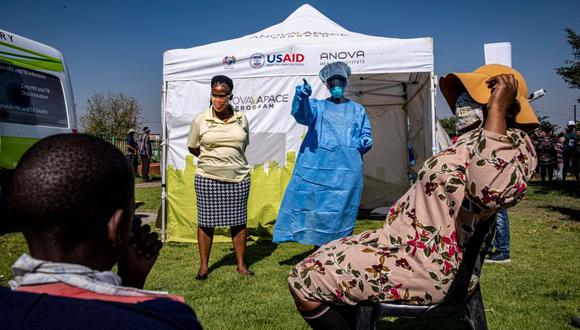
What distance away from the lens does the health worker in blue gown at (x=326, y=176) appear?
4.24 metres

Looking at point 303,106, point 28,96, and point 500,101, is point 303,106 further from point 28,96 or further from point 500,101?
point 28,96

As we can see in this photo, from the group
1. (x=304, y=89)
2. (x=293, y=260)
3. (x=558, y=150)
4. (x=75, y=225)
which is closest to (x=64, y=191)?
(x=75, y=225)

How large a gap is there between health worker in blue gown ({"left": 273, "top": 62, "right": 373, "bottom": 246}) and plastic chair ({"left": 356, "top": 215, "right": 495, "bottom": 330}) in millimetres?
2363

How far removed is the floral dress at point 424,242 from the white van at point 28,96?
491 cm

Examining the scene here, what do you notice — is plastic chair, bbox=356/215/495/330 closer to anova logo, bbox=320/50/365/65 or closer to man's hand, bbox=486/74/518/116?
man's hand, bbox=486/74/518/116

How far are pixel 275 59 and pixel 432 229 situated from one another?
4.57m

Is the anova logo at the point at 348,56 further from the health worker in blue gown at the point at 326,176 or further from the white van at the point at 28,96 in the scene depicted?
the white van at the point at 28,96

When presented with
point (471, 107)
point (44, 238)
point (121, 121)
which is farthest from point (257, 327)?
point (121, 121)

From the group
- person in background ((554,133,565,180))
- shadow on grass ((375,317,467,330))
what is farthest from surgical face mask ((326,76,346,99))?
person in background ((554,133,565,180))

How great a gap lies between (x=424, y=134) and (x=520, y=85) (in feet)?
18.5

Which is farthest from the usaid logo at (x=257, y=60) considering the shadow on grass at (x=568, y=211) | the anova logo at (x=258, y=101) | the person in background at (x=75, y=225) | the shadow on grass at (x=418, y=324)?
the shadow on grass at (x=568, y=211)

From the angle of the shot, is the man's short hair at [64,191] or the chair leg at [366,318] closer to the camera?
the man's short hair at [64,191]

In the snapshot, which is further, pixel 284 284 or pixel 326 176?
pixel 326 176

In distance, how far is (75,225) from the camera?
34.8 inches
